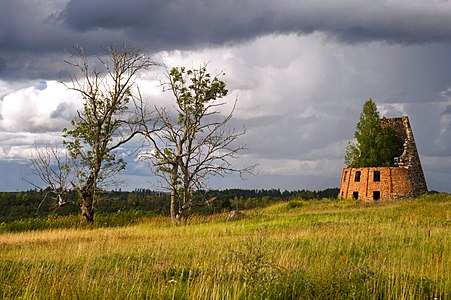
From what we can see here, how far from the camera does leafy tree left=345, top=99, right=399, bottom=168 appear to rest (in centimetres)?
4750

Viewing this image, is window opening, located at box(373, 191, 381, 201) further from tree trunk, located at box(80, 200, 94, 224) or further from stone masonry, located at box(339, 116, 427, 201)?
tree trunk, located at box(80, 200, 94, 224)

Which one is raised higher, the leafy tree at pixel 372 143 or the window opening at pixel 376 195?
the leafy tree at pixel 372 143

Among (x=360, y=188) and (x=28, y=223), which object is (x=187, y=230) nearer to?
(x=28, y=223)

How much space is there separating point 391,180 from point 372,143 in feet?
15.4

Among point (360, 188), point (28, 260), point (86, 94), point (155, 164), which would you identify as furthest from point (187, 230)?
point (360, 188)

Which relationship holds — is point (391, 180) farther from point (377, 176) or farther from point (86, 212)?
point (86, 212)

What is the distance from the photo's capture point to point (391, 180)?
44875mm

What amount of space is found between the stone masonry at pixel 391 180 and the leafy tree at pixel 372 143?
1066 mm

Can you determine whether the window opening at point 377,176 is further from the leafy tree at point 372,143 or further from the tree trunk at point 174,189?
the tree trunk at point 174,189

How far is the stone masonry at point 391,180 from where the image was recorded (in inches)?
1757

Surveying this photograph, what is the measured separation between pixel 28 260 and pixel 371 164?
132 ft

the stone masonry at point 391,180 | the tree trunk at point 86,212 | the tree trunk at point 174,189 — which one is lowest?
the tree trunk at point 86,212

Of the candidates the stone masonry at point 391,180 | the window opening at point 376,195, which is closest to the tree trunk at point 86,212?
→ the stone masonry at point 391,180

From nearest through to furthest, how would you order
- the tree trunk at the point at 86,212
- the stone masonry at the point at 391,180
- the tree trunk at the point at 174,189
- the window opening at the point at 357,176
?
the tree trunk at the point at 174,189 → the tree trunk at the point at 86,212 → the stone masonry at the point at 391,180 → the window opening at the point at 357,176
